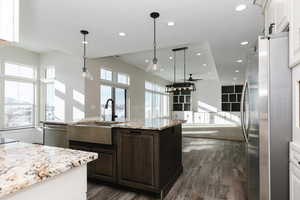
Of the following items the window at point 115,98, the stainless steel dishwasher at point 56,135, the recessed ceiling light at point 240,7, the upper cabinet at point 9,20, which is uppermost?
the recessed ceiling light at point 240,7

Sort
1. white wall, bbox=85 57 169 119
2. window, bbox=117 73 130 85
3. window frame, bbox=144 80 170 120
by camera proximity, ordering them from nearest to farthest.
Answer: white wall, bbox=85 57 169 119 → window, bbox=117 73 130 85 → window frame, bbox=144 80 170 120

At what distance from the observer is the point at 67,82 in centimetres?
496

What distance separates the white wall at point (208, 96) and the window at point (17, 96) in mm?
9240

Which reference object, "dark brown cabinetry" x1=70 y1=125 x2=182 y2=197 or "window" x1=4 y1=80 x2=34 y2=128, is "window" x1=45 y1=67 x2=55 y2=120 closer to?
"window" x1=4 y1=80 x2=34 y2=128

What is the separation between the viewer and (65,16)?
2.59 m

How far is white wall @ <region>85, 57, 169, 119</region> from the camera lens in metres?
5.03

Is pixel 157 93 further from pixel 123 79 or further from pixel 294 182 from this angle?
pixel 294 182

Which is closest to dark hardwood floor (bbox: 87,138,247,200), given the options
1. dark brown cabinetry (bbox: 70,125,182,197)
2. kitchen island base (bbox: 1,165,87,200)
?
dark brown cabinetry (bbox: 70,125,182,197)

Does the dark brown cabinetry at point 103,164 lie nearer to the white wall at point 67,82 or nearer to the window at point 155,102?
the white wall at point 67,82

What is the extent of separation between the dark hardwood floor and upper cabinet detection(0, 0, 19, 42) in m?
2.14

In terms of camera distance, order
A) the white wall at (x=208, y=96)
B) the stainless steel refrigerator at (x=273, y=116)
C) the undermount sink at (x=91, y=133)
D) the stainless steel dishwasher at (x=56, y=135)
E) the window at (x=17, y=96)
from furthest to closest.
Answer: the white wall at (x=208, y=96) → the window at (x=17, y=96) → the stainless steel dishwasher at (x=56, y=135) → the undermount sink at (x=91, y=133) → the stainless steel refrigerator at (x=273, y=116)

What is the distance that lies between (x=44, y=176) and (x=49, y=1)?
2377 mm

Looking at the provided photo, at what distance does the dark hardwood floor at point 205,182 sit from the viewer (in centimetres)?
232

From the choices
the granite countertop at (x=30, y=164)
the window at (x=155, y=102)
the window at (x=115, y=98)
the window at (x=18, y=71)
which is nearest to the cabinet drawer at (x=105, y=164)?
the granite countertop at (x=30, y=164)
